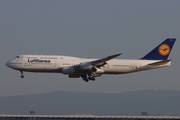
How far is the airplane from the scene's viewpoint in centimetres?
9712

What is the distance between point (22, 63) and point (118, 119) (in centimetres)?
2087

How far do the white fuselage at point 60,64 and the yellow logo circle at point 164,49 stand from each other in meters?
4.00

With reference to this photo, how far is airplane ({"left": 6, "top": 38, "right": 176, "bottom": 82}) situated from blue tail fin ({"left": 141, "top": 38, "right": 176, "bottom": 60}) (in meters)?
0.66

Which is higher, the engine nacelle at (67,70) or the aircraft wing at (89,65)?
the aircraft wing at (89,65)

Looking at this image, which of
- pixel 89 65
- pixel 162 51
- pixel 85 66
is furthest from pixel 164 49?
pixel 85 66

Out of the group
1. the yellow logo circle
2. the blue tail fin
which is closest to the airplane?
the blue tail fin

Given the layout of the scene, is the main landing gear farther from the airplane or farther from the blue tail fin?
the blue tail fin

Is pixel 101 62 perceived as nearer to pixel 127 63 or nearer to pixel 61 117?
pixel 127 63

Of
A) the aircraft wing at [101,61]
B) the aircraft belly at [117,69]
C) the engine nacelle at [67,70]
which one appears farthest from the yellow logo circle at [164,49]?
the engine nacelle at [67,70]

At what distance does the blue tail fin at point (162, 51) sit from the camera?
105637 mm

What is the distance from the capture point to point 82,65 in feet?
320

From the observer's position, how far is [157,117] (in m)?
100

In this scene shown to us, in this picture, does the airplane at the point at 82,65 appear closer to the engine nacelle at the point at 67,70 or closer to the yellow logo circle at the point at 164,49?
the engine nacelle at the point at 67,70

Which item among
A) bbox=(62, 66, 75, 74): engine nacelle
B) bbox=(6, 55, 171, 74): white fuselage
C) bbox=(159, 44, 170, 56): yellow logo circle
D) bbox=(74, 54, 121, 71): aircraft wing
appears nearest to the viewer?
bbox=(6, 55, 171, 74): white fuselage
